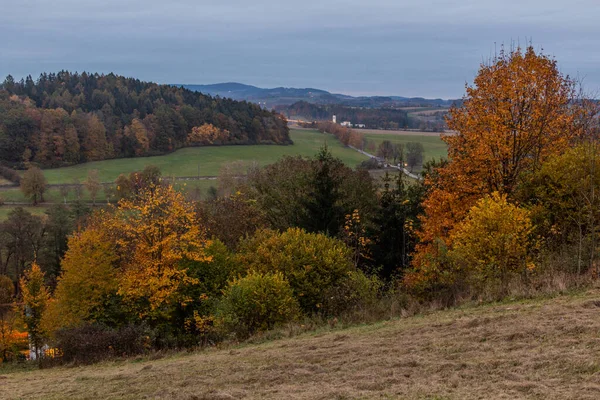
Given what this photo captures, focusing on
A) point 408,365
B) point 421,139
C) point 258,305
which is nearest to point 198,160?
point 421,139

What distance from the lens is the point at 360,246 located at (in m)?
29.9

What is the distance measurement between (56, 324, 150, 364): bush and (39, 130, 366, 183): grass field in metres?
78.0

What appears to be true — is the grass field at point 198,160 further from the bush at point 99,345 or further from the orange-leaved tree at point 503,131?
the bush at point 99,345

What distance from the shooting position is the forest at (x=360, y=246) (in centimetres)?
1692

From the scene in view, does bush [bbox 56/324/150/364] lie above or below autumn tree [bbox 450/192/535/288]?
below

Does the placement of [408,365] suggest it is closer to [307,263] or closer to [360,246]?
[307,263]

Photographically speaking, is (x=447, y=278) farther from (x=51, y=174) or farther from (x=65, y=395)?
(x=51, y=174)

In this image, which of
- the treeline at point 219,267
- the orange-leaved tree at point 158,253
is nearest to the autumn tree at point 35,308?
the treeline at point 219,267

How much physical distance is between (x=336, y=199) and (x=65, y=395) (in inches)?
854

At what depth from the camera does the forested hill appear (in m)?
112

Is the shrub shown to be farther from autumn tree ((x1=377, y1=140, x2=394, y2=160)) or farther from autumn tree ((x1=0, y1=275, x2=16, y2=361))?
autumn tree ((x1=377, y1=140, x2=394, y2=160))

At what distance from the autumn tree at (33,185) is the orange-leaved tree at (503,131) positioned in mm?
76733

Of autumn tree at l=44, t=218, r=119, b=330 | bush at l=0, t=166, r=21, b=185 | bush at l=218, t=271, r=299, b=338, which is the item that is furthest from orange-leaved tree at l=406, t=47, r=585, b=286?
bush at l=0, t=166, r=21, b=185

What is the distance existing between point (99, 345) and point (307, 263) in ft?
28.6
